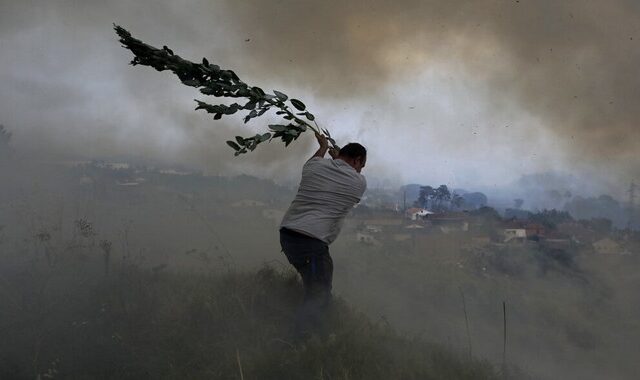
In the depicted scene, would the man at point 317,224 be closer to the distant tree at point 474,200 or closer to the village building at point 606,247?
the distant tree at point 474,200

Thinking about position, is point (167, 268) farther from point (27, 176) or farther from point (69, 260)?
point (27, 176)

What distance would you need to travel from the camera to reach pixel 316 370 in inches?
125

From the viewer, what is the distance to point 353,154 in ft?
12.1

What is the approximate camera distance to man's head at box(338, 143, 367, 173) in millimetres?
3680

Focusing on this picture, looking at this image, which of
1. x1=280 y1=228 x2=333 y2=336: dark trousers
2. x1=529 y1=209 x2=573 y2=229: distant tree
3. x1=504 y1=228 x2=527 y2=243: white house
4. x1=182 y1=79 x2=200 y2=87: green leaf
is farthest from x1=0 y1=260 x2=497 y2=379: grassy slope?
x1=529 y1=209 x2=573 y2=229: distant tree

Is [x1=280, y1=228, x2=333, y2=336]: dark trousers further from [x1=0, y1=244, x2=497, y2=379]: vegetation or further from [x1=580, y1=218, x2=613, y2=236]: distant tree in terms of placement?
[x1=580, y1=218, x2=613, y2=236]: distant tree

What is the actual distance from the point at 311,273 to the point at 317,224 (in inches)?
14.3

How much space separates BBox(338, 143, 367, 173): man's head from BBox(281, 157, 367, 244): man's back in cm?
9

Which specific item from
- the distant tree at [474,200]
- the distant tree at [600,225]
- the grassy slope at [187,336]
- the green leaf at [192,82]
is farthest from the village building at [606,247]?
the green leaf at [192,82]

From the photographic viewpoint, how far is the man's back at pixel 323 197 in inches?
138

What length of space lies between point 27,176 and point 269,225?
132 inches

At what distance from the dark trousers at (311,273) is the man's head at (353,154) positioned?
2.15ft

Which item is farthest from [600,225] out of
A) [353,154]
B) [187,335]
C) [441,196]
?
[187,335]

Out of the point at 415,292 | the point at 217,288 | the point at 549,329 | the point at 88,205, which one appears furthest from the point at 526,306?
the point at 88,205
